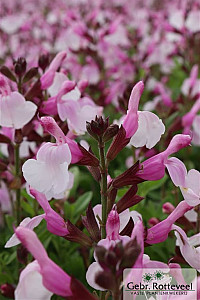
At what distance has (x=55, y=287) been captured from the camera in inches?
37.1

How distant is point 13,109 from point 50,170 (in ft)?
1.44

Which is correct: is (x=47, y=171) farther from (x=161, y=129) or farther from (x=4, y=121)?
(x=4, y=121)

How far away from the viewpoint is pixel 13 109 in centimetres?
152

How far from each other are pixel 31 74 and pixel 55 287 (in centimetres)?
93

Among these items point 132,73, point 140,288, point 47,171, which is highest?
point 47,171

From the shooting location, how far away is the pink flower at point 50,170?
1.11 meters

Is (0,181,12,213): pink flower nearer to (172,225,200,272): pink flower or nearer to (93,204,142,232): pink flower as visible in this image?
(93,204,142,232): pink flower

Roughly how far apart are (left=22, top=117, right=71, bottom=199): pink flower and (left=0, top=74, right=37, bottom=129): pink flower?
1.25 ft

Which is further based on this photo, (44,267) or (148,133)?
(148,133)

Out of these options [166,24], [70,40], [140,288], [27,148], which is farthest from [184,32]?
[140,288]

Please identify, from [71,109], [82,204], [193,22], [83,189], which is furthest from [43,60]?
[193,22]

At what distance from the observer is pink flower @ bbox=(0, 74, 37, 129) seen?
4.97 ft

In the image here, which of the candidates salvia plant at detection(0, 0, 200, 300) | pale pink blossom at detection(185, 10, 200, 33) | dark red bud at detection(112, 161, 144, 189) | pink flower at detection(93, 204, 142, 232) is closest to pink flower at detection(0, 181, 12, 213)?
salvia plant at detection(0, 0, 200, 300)

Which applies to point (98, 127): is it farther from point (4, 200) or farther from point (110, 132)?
point (4, 200)
